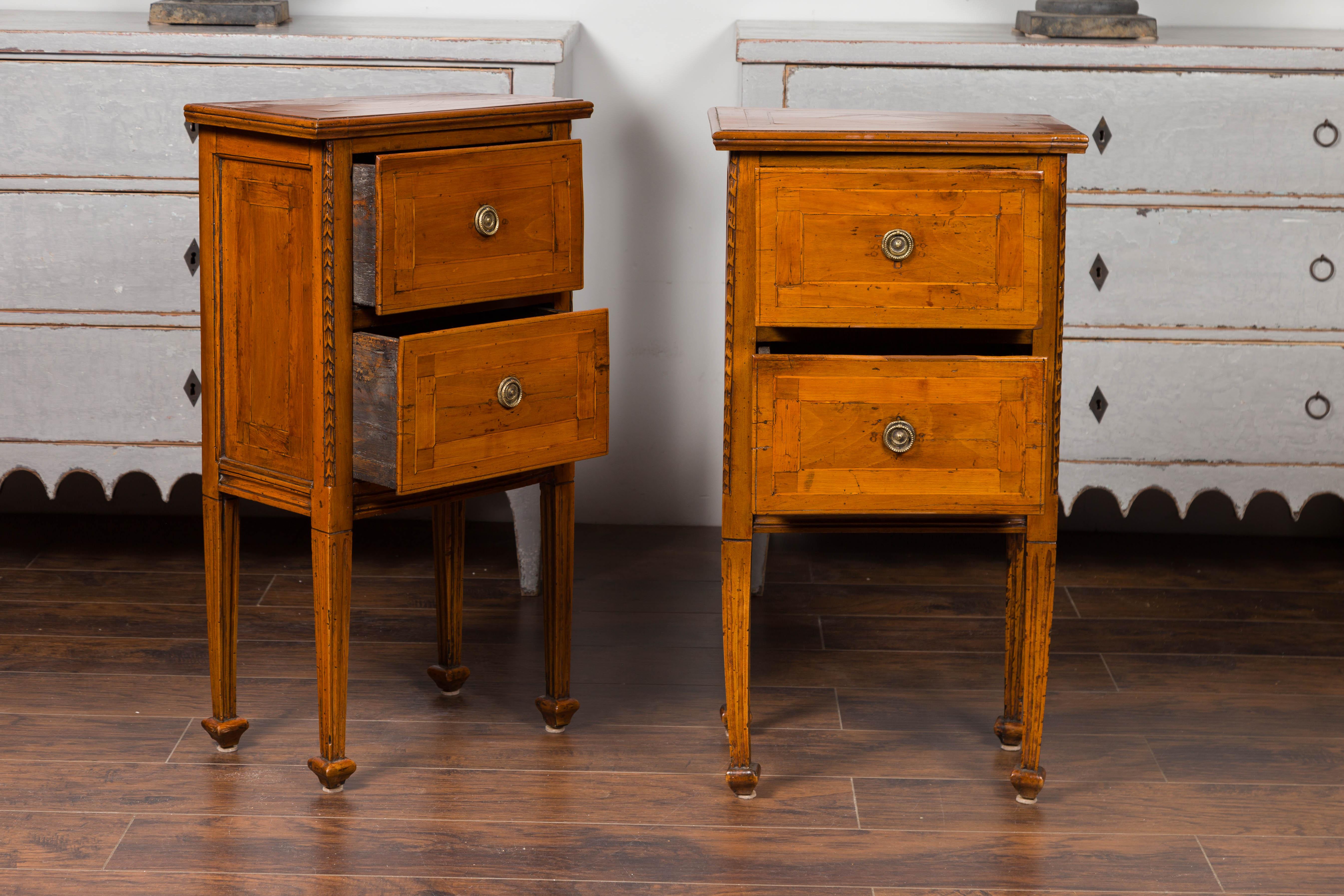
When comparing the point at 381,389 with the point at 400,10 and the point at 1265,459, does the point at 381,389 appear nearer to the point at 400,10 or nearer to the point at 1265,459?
the point at 400,10

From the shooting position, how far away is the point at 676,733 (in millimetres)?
1987

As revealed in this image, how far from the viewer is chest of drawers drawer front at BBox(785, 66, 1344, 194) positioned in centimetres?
233

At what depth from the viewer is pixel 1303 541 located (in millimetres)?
2889

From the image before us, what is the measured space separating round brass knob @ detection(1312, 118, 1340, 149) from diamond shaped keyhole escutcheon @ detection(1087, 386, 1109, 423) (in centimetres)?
52

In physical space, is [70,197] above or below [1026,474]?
above

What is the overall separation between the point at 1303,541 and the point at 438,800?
75.0 inches

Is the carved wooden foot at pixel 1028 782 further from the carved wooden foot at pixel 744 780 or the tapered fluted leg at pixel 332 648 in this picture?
the tapered fluted leg at pixel 332 648

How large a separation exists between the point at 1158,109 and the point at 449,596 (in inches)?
53.5

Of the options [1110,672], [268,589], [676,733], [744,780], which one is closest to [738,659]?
[744,780]

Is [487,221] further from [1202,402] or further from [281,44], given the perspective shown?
[1202,402]

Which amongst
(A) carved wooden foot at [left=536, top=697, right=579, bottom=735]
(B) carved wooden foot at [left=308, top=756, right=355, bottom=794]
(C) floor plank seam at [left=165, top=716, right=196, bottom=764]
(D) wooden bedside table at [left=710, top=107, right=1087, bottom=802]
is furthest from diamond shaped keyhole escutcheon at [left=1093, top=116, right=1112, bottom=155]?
(C) floor plank seam at [left=165, top=716, right=196, bottom=764]

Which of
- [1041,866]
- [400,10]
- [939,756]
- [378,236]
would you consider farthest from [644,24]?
[1041,866]

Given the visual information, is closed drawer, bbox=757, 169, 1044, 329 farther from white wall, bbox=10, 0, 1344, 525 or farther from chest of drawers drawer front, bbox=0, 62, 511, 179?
white wall, bbox=10, 0, 1344, 525

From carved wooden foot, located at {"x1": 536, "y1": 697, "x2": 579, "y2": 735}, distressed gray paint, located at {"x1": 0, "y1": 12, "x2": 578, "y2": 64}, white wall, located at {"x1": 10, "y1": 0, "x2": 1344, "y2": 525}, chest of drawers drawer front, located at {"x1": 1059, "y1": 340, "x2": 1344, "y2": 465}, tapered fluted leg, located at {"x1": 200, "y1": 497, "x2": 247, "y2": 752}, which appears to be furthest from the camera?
white wall, located at {"x1": 10, "y1": 0, "x2": 1344, "y2": 525}
